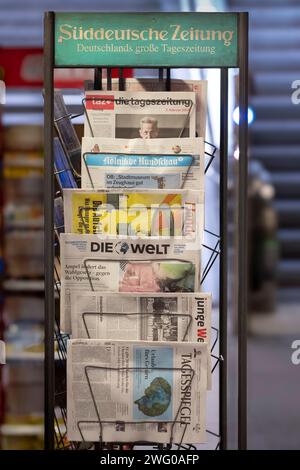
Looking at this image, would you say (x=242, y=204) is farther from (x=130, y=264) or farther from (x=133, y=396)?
(x=133, y=396)

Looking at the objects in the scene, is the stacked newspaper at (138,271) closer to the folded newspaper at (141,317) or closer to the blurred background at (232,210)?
the folded newspaper at (141,317)

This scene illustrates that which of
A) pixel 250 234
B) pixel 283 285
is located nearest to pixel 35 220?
pixel 250 234

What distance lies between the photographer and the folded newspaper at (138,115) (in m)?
2.02

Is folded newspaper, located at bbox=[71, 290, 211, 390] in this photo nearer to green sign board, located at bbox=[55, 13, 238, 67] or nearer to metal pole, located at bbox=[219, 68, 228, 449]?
metal pole, located at bbox=[219, 68, 228, 449]

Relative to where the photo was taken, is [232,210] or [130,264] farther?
[232,210]

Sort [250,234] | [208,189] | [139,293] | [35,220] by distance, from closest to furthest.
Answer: [139,293], [208,189], [35,220], [250,234]

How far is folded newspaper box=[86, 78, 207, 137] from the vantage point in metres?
2.04

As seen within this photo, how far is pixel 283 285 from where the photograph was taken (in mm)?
8117

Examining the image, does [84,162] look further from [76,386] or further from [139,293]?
[76,386]

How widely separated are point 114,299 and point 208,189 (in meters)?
0.44

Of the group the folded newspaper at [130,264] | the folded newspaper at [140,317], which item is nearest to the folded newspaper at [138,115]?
the folded newspaper at [130,264]

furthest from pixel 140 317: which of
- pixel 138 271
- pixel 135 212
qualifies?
pixel 135 212

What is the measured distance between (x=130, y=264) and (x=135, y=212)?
0.41 ft

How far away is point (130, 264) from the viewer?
2.01m
